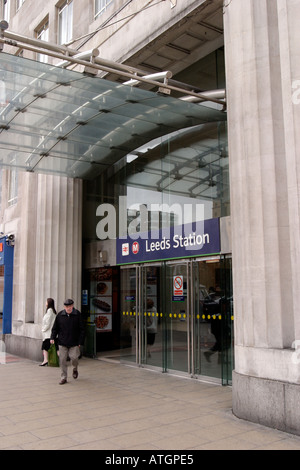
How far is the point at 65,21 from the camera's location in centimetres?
1449

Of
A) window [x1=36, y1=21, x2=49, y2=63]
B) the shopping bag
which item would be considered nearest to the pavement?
the shopping bag

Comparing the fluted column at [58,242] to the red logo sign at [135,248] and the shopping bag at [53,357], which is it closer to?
the shopping bag at [53,357]

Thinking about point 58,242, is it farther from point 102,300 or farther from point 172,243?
point 172,243

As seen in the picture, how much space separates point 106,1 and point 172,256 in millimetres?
7199

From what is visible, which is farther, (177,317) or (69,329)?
(177,317)

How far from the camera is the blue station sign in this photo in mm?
9156

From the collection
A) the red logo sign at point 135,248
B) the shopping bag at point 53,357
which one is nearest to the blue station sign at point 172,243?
the red logo sign at point 135,248

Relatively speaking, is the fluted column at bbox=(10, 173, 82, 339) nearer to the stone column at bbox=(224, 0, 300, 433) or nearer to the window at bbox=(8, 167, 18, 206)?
the window at bbox=(8, 167, 18, 206)

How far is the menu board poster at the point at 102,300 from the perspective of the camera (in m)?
13.1

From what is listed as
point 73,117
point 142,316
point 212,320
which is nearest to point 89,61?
point 73,117

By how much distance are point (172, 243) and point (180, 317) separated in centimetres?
164

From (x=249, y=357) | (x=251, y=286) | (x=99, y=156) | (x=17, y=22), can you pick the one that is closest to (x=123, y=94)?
(x=99, y=156)

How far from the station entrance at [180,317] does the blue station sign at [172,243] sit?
222 mm

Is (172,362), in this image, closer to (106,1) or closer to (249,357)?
(249,357)
